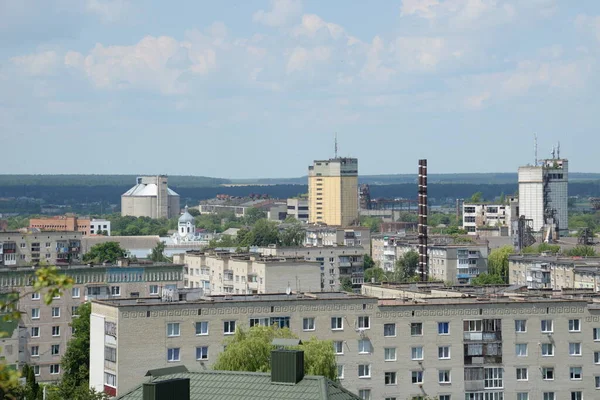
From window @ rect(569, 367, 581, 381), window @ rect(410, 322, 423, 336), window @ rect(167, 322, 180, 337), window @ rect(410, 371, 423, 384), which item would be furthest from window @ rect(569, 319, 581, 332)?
window @ rect(167, 322, 180, 337)

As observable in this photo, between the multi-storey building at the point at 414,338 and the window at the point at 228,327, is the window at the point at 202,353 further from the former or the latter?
the window at the point at 228,327

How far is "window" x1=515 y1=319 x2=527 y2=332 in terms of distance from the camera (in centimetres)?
4716

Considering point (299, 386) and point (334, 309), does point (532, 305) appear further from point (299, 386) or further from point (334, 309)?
point (299, 386)

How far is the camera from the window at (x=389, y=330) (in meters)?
46.3

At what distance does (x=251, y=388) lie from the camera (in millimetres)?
22781

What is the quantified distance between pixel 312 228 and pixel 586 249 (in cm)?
5966

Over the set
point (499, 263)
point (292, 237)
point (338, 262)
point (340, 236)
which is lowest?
point (499, 263)

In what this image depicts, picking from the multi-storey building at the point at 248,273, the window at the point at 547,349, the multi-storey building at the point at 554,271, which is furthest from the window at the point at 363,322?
the multi-storey building at the point at 554,271

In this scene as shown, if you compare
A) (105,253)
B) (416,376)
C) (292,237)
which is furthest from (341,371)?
(292,237)

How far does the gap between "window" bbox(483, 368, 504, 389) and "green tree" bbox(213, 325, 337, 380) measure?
8382 mm

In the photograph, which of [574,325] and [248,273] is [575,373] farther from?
[248,273]

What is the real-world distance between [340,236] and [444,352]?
404 ft

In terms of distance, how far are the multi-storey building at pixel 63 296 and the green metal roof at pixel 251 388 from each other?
127 feet

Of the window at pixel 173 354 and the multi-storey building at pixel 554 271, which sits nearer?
the window at pixel 173 354
